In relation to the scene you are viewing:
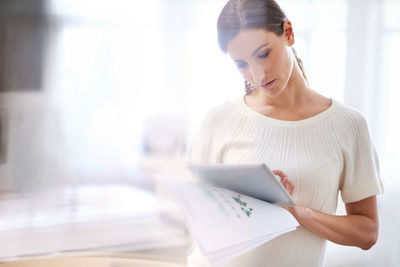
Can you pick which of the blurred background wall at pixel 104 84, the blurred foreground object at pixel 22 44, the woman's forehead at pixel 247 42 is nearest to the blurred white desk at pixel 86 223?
the blurred background wall at pixel 104 84

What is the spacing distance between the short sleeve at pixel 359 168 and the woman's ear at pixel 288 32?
0.20 metres

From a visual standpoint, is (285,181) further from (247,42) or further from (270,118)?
(247,42)

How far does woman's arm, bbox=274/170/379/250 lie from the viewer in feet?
2.73

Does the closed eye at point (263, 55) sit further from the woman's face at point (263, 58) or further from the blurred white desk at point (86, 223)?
the blurred white desk at point (86, 223)

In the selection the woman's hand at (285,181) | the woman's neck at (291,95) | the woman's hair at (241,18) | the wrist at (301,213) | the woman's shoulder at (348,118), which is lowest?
the wrist at (301,213)

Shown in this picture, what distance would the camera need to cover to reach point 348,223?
34.9 inches

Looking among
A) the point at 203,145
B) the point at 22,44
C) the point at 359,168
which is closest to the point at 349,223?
the point at 359,168

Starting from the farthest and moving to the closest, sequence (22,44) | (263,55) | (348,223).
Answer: (348,223) < (263,55) < (22,44)

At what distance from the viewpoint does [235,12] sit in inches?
30.7

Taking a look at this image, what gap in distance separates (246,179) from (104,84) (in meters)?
0.27

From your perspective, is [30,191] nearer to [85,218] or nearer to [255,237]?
[85,218]

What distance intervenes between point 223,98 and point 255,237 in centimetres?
25

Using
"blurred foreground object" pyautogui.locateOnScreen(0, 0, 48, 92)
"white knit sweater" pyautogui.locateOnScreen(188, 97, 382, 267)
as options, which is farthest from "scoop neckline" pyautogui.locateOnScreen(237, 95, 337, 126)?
"blurred foreground object" pyautogui.locateOnScreen(0, 0, 48, 92)

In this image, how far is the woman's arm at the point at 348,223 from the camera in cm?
83
